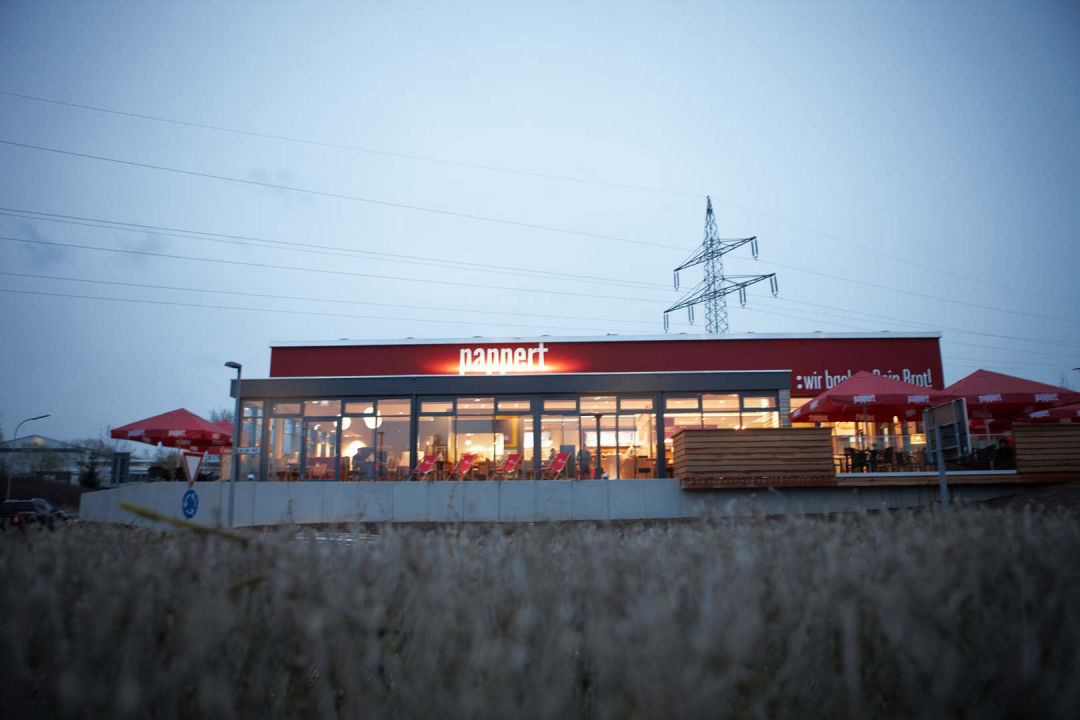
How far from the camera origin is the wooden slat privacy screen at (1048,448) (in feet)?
49.0

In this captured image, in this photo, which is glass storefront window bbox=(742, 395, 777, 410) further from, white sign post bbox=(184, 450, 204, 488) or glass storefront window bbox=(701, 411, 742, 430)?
white sign post bbox=(184, 450, 204, 488)

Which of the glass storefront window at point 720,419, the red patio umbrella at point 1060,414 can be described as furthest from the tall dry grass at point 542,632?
the red patio umbrella at point 1060,414

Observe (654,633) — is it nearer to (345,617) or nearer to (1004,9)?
(345,617)

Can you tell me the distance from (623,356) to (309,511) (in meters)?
13.4

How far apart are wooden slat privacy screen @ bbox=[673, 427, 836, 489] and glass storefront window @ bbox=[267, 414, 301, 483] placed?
43.1 feet

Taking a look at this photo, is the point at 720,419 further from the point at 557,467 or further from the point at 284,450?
the point at 284,450

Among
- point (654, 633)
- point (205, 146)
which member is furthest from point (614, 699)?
point (205, 146)

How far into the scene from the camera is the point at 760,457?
15.0 metres

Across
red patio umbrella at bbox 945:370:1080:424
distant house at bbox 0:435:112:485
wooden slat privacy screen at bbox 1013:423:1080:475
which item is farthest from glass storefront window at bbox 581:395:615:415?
distant house at bbox 0:435:112:485

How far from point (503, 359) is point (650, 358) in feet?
20.0

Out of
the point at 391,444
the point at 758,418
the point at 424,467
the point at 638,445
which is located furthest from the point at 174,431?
the point at 758,418

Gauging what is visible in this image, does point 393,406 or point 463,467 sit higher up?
point 393,406

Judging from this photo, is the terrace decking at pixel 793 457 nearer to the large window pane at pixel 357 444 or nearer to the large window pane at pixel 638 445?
the large window pane at pixel 638 445

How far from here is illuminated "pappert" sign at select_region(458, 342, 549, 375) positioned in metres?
24.4
